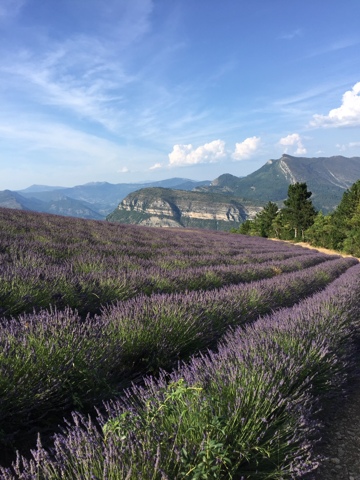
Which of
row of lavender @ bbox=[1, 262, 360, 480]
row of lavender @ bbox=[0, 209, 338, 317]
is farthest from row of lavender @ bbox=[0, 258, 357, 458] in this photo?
row of lavender @ bbox=[0, 209, 338, 317]

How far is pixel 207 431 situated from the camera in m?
1.45

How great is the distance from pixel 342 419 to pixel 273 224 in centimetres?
4840

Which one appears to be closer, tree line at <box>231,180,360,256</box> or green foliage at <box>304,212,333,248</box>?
tree line at <box>231,180,360,256</box>

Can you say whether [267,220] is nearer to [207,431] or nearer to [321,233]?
[321,233]

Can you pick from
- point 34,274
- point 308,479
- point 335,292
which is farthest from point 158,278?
point 308,479

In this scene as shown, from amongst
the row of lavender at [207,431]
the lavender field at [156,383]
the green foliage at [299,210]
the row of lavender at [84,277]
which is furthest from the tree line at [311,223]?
the row of lavender at [207,431]

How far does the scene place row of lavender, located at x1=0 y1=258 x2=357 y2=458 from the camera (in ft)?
6.18

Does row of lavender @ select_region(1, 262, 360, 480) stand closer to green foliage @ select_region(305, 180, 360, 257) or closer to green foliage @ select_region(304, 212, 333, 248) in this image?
green foliage @ select_region(305, 180, 360, 257)

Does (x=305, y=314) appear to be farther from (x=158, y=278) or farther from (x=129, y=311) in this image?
(x=158, y=278)

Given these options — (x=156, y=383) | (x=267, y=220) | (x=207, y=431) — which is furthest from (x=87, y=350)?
(x=267, y=220)

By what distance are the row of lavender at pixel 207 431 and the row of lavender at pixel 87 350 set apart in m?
0.26

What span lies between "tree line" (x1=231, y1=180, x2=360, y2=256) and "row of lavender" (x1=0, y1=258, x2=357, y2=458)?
2753cm

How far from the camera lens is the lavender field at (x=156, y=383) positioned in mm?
1305

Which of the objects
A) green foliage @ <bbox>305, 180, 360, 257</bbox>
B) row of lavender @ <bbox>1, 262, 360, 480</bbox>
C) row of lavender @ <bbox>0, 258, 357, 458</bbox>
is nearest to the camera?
row of lavender @ <bbox>1, 262, 360, 480</bbox>
